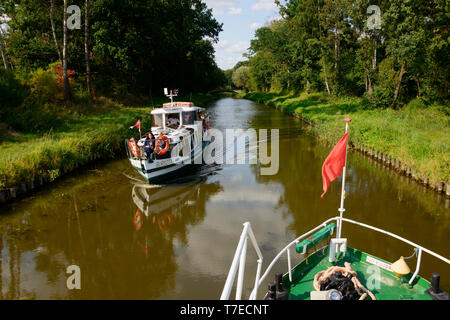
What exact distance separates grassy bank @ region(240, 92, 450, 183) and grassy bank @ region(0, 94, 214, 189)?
16.6m

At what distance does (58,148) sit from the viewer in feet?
54.6

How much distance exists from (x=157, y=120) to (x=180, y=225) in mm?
9441

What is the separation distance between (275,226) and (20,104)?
1998 cm

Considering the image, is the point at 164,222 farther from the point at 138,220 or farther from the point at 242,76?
the point at 242,76

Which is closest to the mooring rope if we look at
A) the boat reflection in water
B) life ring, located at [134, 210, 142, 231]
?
the boat reflection in water

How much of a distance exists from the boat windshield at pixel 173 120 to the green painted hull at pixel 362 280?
14.0 m

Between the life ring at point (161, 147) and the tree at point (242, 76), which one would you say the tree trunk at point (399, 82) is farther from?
the tree at point (242, 76)

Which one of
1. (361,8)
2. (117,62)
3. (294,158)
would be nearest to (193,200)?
(294,158)

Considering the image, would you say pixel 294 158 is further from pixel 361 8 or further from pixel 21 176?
pixel 361 8

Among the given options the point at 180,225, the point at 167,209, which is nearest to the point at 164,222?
the point at 180,225

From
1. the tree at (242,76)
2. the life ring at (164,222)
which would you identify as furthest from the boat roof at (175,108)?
the tree at (242,76)

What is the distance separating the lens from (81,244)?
10.7 meters

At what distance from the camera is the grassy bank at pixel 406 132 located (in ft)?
50.7

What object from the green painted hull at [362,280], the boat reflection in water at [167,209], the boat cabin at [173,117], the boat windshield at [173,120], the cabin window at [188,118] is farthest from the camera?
the cabin window at [188,118]
